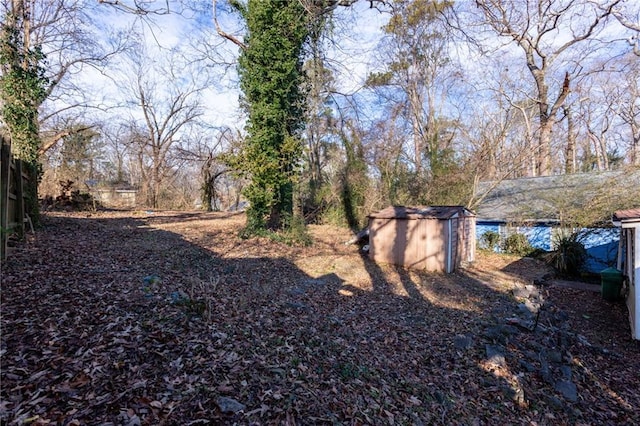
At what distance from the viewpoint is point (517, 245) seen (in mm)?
13609

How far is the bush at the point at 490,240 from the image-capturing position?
47.2 feet

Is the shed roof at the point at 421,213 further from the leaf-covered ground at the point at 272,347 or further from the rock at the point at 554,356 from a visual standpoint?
the rock at the point at 554,356

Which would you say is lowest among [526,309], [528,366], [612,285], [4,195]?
[528,366]

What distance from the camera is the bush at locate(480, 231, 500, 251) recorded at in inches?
566

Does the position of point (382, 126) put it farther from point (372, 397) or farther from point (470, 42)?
point (372, 397)

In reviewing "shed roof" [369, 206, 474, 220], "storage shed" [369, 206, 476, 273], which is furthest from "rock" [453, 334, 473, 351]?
"shed roof" [369, 206, 474, 220]

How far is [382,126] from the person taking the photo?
19531 mm

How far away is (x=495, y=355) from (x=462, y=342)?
16.8 inches

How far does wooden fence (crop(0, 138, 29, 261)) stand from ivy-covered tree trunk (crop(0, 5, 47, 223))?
133cm

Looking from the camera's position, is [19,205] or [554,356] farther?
[19,205]

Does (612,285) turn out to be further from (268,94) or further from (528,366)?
(268,94)

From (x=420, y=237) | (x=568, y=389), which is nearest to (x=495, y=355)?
(x=568, y=389)

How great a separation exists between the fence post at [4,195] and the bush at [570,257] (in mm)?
14364

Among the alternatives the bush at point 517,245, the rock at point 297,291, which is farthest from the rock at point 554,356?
the bush at point 517,245
